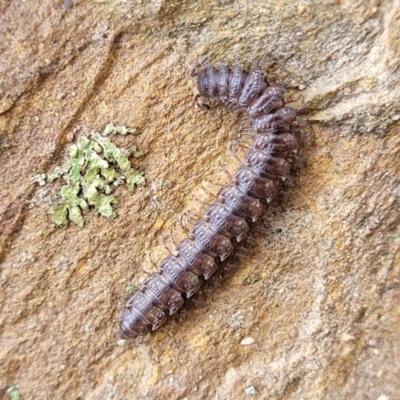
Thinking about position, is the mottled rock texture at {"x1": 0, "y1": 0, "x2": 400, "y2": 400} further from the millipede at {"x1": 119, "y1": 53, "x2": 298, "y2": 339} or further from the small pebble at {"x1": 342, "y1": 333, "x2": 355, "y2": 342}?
→ the millipede at {"x1": 119, "y1": 53, "x2": 298, "y2": 339}

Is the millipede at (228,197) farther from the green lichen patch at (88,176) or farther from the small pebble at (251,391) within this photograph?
the small pebble at (251,391)

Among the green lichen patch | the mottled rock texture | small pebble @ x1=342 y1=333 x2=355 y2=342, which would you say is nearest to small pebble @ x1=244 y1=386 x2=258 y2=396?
the mottled rock texture

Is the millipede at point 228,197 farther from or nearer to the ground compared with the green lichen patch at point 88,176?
nearer to the ground

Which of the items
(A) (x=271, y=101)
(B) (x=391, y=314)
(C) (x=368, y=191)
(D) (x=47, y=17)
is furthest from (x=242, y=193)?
(D) (x=47, y=17)

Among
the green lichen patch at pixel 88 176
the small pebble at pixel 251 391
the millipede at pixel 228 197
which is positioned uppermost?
the green lichen patch at pixel 88 176

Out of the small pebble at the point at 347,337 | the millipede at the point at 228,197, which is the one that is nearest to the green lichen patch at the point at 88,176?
the millipede at the point at 228,197

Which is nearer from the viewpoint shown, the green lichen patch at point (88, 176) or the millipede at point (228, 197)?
the millipede at point (228, 197)
